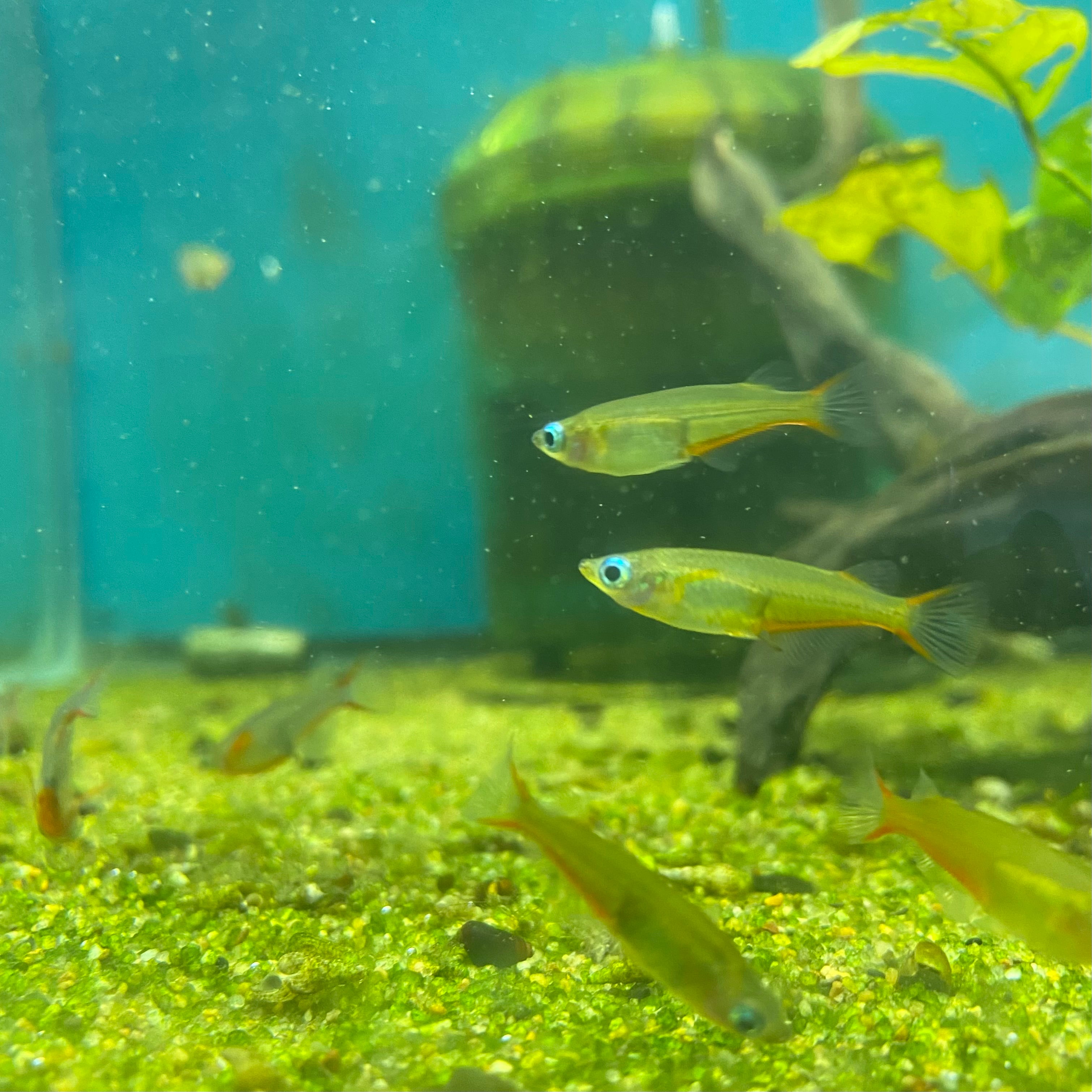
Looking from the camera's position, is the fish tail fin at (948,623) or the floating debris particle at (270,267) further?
the floating debris particle at (270,267)

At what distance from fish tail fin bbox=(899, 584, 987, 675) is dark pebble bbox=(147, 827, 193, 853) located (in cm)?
243

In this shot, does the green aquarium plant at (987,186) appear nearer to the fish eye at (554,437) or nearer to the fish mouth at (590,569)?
the fish eye at (554,437)

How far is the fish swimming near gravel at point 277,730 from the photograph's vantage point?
8.23 feet

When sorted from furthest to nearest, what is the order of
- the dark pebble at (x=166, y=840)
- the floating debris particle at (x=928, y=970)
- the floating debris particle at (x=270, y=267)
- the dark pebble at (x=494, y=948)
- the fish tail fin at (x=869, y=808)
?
the floating debris particle at (x=270, y=267)
the dark pebble at (x=166, y=840)
the dark pebble at (x=494, y=948)
the floating debris particle at (x=928, y=970)
the fish tail fin at (x=869, y=808)

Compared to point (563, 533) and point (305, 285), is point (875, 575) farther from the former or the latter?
point (305, 285)

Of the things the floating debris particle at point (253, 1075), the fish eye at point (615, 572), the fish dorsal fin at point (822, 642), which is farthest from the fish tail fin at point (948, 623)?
the floating debris particle at point (253, 1075)

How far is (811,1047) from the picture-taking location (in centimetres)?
158

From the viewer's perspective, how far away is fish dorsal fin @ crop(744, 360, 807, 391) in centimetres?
193

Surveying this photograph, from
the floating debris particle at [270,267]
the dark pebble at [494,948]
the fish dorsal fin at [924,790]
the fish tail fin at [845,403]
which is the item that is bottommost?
the dark pebble at [494,948]

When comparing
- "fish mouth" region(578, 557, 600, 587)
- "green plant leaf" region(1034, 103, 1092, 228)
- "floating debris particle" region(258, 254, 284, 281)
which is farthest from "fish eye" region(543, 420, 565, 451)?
"floating debris particle" region(258, 254, 284, 281)

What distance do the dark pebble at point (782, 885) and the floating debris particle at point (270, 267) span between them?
469 centimetres

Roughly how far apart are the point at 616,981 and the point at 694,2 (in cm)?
522

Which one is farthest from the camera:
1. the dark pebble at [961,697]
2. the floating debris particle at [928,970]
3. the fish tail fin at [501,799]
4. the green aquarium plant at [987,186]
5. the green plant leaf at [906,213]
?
the dark pebble at [961,697]

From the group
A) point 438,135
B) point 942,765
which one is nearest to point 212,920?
point 942,765
